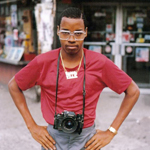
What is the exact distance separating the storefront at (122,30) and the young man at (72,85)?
18.3 ft

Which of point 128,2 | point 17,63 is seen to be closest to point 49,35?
point 17,63

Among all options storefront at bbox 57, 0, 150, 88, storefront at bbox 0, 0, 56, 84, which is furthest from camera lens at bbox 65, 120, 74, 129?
storefront at bbox 57, 0, 150, 88

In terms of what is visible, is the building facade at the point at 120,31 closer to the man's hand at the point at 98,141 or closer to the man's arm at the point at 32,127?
the man's arm at the point at 32,127

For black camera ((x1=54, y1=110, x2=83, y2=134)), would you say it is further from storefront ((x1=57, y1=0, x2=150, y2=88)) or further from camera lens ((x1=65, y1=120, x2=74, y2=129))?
storefront ((x1=57, y1=0, x2=150, y2=88))

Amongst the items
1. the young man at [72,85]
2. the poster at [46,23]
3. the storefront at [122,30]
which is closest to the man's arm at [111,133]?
the young man at [72,85]

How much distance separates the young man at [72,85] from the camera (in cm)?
222

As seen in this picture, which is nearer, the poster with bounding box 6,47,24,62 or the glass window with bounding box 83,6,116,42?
the glass window with bounding box 83,6,116,42

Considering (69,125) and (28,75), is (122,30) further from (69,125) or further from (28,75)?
(69,125)

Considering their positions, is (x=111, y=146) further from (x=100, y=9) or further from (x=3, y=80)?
(x=3, y=80)

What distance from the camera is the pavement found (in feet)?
14.9

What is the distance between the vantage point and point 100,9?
783cm

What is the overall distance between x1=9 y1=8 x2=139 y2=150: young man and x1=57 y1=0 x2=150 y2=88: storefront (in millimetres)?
5593

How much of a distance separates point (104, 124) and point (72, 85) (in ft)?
11.1

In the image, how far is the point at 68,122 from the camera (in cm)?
221
